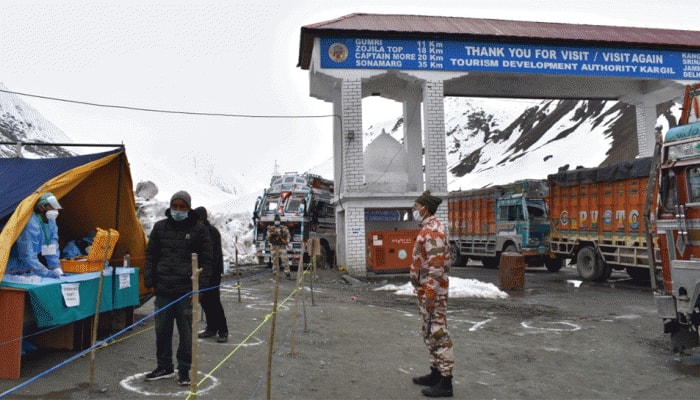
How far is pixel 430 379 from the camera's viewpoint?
5684 millimetres

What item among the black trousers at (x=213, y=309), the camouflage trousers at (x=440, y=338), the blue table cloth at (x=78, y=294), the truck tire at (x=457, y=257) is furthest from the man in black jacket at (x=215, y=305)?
the truck tire at (x=457, y=257)

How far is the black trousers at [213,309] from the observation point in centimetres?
764

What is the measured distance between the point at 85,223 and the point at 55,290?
9.82 ft

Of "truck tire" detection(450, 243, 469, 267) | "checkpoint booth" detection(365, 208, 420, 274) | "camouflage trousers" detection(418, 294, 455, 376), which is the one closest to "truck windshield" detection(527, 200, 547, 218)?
"checkpoint booth" detection(365, 208, 420, 274)

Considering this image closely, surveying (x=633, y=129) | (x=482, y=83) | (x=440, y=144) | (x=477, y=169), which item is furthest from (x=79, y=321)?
(x=477, y=169)

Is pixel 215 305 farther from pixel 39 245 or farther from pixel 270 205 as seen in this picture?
pixel 270 205

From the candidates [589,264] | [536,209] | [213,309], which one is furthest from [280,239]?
[589,264]

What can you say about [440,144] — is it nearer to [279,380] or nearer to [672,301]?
[672,301]

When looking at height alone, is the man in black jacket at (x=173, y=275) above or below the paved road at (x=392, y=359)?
above

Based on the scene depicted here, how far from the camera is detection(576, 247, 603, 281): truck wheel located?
16.1m

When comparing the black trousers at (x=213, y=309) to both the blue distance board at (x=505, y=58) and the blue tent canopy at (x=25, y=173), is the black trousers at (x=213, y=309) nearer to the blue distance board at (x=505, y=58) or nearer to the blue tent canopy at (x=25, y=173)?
the blue tent canopy at (x=25, y=173)

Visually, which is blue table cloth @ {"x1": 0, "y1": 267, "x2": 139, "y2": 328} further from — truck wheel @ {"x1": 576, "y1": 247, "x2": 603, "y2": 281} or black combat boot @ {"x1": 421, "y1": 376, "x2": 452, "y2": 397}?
truck wheel @ {"x1": 576, "y1": 247, "x2": 603, "y2": 281}

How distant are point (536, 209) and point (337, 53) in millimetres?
8451

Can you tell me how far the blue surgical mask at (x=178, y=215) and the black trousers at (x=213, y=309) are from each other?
205cm
